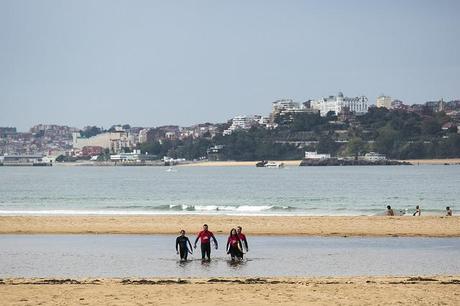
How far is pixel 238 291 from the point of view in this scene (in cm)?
1884

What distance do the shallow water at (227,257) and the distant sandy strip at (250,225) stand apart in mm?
2042

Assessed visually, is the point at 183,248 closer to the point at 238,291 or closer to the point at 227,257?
the point at 227,257

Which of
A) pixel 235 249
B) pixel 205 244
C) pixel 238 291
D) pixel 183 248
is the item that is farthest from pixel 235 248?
pixel 238 291

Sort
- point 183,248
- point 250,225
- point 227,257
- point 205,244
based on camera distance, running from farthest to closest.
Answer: point 250,225 → point 227,257 → point 205,244 → point 183,248

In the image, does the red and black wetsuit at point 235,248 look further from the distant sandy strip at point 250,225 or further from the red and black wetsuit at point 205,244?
the distant sandy strip at point 250,225

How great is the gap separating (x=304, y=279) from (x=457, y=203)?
43.8 metres

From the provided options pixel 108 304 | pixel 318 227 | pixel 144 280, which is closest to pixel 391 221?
pixel 318 227

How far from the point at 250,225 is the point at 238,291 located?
19136mm

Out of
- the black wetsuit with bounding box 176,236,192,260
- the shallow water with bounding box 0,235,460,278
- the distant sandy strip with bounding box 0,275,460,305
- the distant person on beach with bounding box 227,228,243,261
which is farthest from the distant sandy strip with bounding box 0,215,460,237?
the distant sandy strip with bounding box 0,275,460,305

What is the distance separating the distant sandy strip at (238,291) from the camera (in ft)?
57.6

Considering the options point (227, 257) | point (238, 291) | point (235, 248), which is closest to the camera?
point (238, 291)

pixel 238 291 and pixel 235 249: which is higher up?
pixel 235 249

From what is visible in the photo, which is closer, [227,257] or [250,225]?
[227,257]

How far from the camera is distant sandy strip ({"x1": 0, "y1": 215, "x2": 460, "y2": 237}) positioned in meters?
35.2
